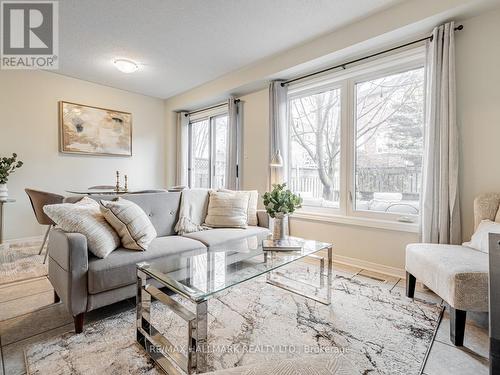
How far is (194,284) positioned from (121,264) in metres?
0.72

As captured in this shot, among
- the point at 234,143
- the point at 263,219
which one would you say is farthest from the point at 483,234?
the point at 234,143

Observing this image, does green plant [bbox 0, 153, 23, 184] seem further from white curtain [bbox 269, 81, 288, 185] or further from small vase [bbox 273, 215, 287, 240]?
small vase [bbox 273, 215, 287, 240]

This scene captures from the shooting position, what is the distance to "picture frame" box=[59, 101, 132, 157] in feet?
13.6

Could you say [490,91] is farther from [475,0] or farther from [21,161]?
[21,161]

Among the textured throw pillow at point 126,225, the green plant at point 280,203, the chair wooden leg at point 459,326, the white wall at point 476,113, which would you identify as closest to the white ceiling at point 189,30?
the white wall at point 476,113

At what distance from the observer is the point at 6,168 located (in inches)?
136

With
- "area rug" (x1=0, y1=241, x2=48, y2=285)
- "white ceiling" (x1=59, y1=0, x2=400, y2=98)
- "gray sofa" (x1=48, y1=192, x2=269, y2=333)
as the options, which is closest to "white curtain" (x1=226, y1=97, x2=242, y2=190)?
"white ceiling" (x1=59, y1=0, x2=400, y2=98)

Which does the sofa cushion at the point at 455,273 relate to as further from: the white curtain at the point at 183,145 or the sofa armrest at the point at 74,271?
the white curtain at the point at 183,145

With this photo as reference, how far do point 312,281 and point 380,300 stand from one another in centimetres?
60

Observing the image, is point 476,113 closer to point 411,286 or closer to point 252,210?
point 411,286

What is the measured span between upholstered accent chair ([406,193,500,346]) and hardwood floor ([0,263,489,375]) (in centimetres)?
12

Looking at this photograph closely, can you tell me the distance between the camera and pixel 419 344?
154 centimetres

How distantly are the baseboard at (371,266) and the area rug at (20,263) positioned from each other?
320 centimetres

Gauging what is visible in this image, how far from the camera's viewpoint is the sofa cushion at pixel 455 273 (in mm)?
1489
